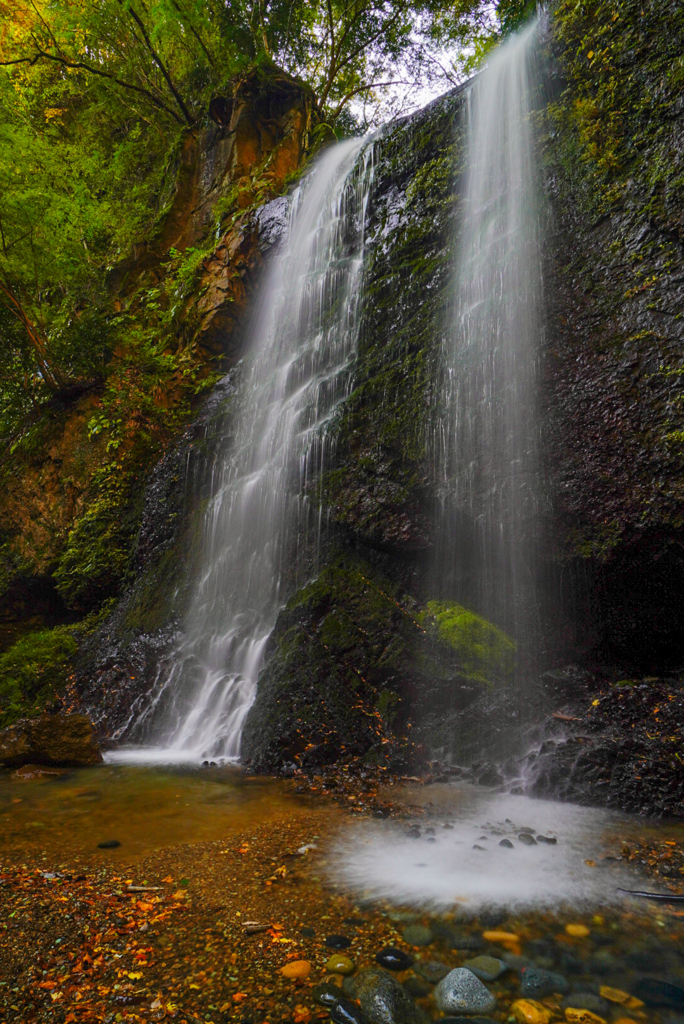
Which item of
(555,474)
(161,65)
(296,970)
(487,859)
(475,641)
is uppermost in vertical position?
(161,65)

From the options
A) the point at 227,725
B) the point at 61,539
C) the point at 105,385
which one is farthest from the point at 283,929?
the point at 105,385

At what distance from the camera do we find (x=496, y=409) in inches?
249

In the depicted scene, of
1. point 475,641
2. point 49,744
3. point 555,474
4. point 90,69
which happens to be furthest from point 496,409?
point 90,69

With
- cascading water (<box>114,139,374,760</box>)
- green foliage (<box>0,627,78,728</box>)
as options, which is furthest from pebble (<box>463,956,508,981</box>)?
green foliage (<box>0,627,78,728</box>)

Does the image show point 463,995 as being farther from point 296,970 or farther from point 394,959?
point 296,970

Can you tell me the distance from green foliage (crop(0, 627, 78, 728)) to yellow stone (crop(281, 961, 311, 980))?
21.9 ft

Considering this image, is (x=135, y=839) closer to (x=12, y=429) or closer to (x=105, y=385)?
(x=105, y=385)

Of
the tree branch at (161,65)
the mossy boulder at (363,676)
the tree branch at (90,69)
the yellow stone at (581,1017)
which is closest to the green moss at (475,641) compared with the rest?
the mossy boulder at (363,676)

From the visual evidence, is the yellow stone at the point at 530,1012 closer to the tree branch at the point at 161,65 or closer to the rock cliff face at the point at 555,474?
the rock cliff face at the point at 555,474

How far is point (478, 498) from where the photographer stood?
6.21 metres

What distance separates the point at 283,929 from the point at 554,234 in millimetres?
7160

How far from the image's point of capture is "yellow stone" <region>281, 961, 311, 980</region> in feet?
7.32

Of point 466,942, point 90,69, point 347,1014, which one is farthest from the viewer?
point 90,69

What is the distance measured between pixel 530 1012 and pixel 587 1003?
0.25 metres
